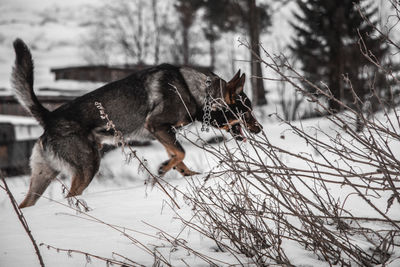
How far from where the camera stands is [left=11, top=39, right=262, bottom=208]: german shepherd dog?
375 cm

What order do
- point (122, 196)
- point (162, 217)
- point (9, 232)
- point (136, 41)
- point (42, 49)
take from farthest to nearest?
1. point (42, 49)
2. point (136, 41)
3. point (122, 196)
4. point (162, 217)
5. point (9, 232)

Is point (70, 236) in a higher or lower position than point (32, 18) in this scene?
lower

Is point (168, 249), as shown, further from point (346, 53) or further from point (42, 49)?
point (42, 49)

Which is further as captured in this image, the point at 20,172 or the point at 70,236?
the point at 20,172

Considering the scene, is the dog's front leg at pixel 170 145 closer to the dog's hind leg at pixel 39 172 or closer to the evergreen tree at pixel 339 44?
the dog's hind leg at pixel 39 172

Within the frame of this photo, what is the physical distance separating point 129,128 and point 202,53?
2583cm

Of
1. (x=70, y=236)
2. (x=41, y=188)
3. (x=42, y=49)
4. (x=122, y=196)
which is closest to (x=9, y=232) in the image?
(x=70, y=236)

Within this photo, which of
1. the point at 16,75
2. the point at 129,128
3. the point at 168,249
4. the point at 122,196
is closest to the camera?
the point at 168,249

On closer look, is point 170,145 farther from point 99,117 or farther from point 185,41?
point 185,41

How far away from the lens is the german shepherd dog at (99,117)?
12.3 feet

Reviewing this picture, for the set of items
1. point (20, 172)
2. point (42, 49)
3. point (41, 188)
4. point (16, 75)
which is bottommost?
point (20, 172)

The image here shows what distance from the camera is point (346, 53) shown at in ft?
27.6

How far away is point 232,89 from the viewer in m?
4.45

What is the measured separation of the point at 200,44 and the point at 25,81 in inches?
1095
